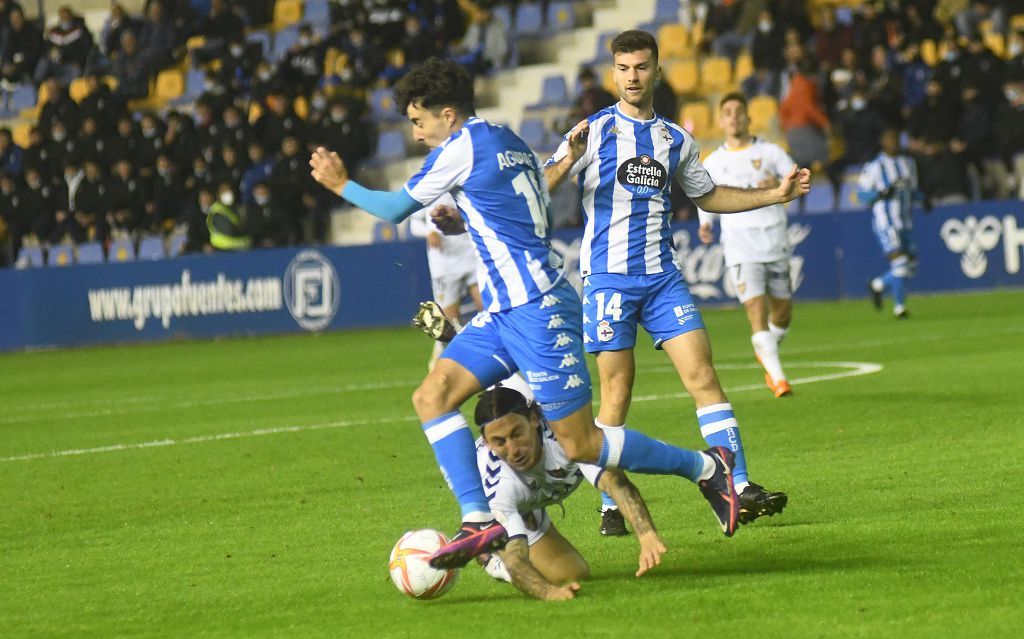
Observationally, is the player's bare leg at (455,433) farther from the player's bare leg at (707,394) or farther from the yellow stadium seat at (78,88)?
the yellow stadium seat at (78,88)

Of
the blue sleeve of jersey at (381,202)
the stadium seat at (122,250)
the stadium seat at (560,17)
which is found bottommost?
the stadium seat at (122,250)

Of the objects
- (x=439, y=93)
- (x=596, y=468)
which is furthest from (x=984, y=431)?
(x=439, y=93)

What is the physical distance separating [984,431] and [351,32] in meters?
19.8

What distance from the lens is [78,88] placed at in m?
31.7

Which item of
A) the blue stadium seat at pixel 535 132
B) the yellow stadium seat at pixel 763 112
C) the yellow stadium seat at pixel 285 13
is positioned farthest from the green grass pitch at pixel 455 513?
the yellow stadium seat at pixel 285 13

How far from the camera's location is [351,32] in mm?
28328

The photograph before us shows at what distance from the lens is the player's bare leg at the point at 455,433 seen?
622 centimetres

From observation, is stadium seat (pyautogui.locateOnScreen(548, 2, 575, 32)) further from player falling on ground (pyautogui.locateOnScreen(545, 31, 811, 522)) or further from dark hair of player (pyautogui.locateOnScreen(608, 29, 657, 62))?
dark hair of player (pyautogui.locateOnScreen(608, 29, 657, 62))

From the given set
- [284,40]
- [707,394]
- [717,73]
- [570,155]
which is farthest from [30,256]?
[707,394]

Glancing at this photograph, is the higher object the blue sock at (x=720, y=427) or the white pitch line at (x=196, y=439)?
the blue sock at (x=720, y=427)

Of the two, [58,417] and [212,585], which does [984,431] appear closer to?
[212,585]

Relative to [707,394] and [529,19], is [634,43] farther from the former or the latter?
[529,19]

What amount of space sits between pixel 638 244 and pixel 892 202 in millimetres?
13292

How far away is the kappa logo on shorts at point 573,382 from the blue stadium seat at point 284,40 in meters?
24.5
